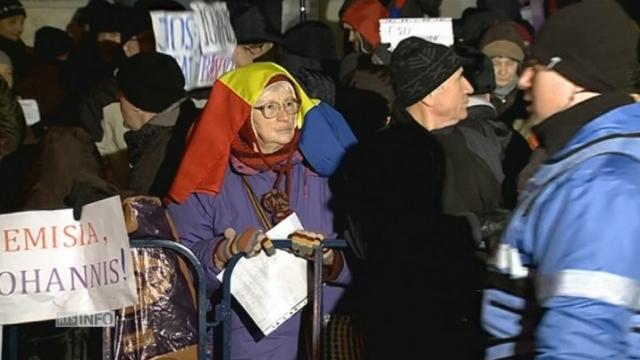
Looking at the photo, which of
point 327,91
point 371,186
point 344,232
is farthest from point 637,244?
point 327,91

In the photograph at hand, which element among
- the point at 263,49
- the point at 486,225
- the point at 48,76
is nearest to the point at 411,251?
the point at 486,225

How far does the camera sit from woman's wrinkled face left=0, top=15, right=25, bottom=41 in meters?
10.7

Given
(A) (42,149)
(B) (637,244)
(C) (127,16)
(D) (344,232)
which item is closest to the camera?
(B) (637,244)

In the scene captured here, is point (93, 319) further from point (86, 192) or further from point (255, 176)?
point (255, 176)

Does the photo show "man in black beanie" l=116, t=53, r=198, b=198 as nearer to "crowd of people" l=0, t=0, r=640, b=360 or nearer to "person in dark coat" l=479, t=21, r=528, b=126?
"crowd of people" l=0, t=0, r=640, b=360

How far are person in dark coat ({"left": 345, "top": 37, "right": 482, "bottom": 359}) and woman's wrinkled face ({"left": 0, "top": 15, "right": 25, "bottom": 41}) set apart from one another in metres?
5.33

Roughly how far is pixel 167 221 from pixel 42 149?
36.3 inches

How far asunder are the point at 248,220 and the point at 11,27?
5101 mm

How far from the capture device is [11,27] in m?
10.8

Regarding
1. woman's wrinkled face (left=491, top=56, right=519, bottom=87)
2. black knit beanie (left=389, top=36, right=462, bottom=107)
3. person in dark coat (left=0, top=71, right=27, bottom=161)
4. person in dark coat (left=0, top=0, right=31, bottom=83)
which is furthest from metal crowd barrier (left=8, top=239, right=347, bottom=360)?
person in dark coat (left=0, top=0, right=31, bottom=83)

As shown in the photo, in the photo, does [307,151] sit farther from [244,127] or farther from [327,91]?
[327,91]

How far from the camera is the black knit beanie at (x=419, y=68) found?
20.9ft

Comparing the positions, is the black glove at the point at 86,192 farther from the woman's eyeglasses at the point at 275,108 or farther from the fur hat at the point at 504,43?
the fur hat at the point at 504,43

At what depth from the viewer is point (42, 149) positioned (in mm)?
6750
